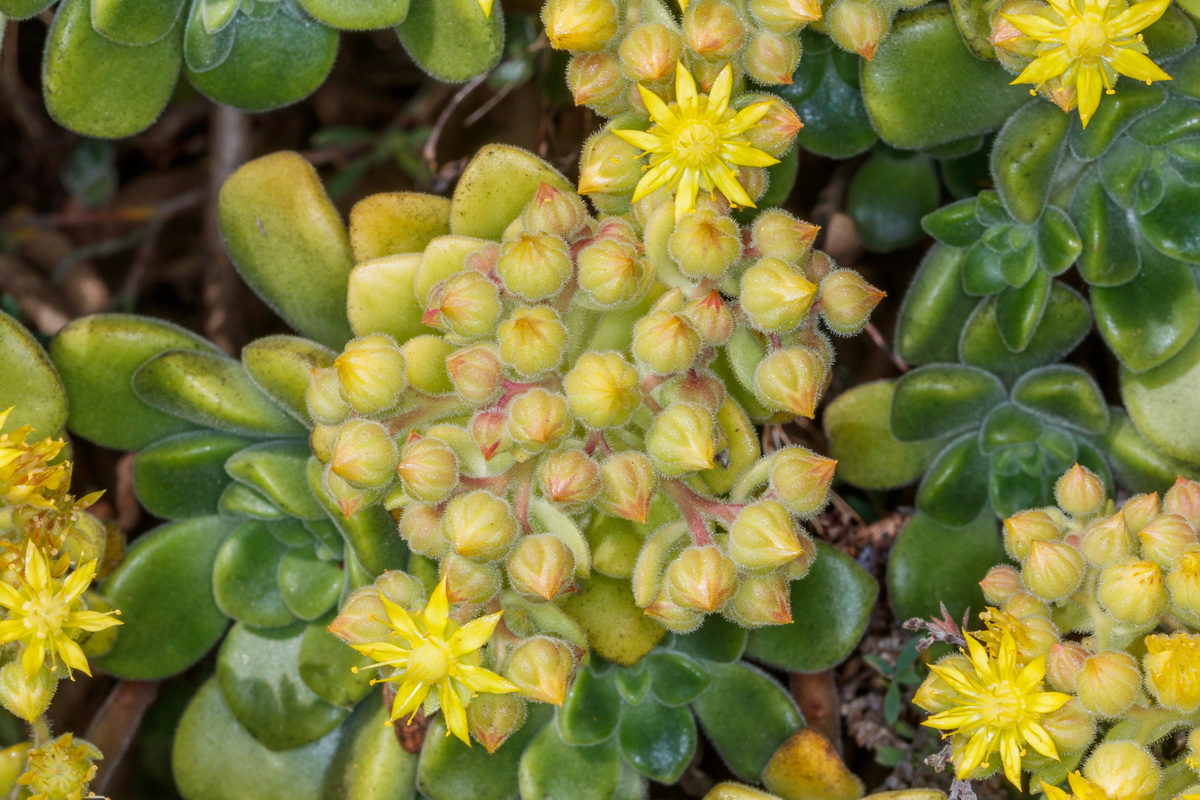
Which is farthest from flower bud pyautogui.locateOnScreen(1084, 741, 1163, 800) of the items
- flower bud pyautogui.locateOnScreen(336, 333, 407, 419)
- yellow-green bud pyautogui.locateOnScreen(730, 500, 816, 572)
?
flower bud pyautogui.locateOnScreen(336, 333, 407, 419)

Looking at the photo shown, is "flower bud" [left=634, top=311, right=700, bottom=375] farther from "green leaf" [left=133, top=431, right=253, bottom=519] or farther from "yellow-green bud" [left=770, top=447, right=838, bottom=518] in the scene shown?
"green leaf" [left=133, top=431, right=253, bottom=519]

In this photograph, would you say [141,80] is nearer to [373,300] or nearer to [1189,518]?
[373,300]

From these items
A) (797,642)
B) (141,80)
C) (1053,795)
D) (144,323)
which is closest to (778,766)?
(797,642)

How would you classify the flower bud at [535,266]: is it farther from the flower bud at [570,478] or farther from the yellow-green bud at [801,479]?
the yellow-green bud at [801,479]

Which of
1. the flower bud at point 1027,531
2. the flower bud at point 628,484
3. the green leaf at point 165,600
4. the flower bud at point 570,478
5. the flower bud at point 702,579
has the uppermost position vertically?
the flower bud at point 570,478

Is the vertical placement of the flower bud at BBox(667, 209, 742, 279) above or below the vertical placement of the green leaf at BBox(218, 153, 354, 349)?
above

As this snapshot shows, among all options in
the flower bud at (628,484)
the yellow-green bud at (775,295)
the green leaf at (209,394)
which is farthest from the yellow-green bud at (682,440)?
the green leaf at (209,394)

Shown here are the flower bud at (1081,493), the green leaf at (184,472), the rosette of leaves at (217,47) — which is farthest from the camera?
the green leaf at (184,472)
